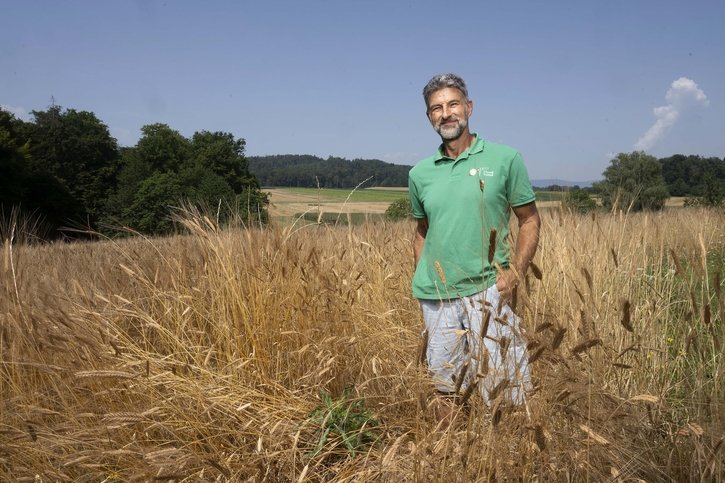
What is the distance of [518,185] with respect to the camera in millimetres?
2744

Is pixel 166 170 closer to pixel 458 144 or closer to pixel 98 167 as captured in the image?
pixel 98 167

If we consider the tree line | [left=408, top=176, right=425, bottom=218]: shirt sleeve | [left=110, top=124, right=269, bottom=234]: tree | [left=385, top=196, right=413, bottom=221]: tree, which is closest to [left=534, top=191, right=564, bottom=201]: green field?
[left=408, top=176, right=425, bottom=218]: shirt sleeve

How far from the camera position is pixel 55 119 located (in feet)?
160

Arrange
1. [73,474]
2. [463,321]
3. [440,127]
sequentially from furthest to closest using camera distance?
[440,127] → [463,321] → [73,474]

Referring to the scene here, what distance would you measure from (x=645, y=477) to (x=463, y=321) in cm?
101

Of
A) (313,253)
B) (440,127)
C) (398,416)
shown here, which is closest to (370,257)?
(313,253)

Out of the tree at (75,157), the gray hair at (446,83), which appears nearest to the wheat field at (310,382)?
the gray hair at (446,83)

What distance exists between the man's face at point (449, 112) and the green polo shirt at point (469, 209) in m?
0.12

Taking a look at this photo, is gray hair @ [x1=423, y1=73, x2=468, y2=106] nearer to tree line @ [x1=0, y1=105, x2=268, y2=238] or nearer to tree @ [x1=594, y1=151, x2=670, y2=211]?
tree @ [x1=594, y1=151, x2=670, y2=211]

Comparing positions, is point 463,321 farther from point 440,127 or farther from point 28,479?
point 28,479

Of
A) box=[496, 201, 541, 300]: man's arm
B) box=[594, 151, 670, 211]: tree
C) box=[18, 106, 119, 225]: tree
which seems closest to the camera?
Result: box=[496, 201, 541, 300]: man's arm

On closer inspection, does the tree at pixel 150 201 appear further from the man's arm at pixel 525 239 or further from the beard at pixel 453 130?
the man's arm at pixel 525 239

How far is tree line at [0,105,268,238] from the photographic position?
35656mm

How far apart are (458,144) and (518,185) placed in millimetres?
366
